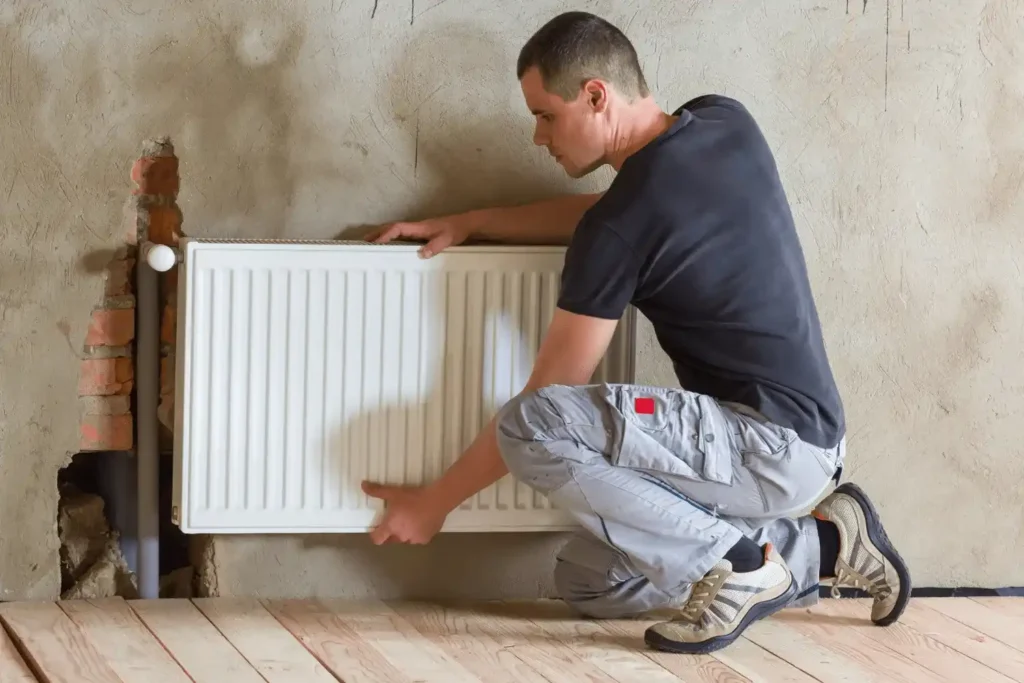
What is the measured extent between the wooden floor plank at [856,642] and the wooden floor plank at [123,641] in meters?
1.07

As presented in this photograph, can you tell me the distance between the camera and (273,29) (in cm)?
216

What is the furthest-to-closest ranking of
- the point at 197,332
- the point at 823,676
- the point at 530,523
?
the point at 530,523 < the point at 197,332 < the point at 823,676

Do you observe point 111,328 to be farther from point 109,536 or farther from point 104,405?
point 109,536

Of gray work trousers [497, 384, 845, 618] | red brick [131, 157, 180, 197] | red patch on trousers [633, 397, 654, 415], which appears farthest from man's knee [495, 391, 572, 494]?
red brick [131, 157, 180, 197]

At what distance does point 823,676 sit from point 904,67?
3.83 feet

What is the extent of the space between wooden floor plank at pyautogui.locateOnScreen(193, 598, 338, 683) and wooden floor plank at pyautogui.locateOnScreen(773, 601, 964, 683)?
0.86m

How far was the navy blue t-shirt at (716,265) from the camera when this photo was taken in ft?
6.35

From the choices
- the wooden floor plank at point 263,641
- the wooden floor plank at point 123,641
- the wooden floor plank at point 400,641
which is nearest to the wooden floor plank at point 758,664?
the wooden floor plank at point 400,641

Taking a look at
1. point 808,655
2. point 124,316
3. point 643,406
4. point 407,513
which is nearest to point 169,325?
point 124,316

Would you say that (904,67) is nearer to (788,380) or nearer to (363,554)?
(788,380)

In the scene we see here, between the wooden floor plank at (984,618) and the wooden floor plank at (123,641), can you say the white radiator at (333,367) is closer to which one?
the wooden floor plank at (123,641)

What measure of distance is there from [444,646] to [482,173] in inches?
33.6

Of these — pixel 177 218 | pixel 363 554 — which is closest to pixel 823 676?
pixel 363 554

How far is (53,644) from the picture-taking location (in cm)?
196
